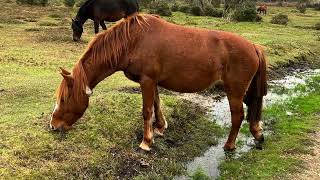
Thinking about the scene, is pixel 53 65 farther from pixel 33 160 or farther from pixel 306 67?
pixel 306 67

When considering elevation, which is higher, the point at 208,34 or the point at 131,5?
the point at 208,34

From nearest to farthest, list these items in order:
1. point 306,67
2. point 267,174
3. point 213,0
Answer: point 267,174 < point 306,67 < point 213,0

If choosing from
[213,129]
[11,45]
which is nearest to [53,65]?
[11,45]

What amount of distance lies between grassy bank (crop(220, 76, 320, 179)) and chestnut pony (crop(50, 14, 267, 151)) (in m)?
0.78

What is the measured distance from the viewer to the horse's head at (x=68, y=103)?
23.4 feet

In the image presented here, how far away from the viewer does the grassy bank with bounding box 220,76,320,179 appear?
753cm

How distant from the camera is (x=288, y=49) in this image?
2028 centimetres

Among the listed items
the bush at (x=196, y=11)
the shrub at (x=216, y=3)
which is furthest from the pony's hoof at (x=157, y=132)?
the shrub at (x=216, y=3)

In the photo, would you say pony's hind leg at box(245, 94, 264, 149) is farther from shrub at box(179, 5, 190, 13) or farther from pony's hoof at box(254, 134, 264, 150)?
shrub at box(179, 5, 190, 13)

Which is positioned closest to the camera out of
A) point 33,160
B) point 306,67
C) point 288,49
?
point 33,160

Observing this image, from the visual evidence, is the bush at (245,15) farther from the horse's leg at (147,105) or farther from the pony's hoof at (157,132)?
the horse's leg at (147,105)

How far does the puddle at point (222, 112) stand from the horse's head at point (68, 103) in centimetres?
196

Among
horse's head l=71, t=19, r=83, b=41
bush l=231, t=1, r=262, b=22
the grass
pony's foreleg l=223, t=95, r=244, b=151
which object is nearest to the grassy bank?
pony's foreleg l=223, t=95, r=244, b=151

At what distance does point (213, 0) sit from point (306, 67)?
3655 cm
